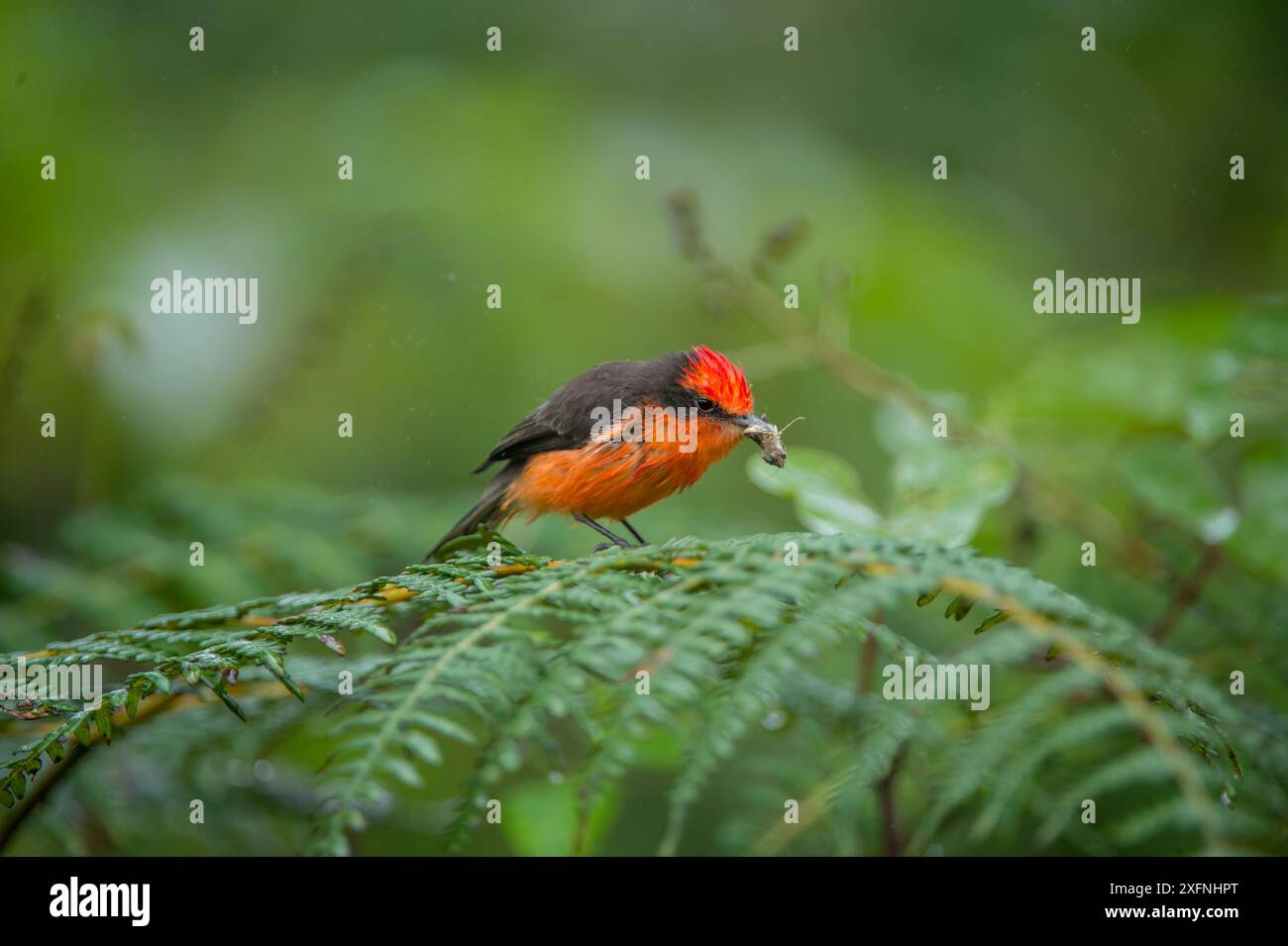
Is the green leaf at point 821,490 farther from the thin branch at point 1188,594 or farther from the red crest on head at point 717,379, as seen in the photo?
the thin branch at point 1188,594

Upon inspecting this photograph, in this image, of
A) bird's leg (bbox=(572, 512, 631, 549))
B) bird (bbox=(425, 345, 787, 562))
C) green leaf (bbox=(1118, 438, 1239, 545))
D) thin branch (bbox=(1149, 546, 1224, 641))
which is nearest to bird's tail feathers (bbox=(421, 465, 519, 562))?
bird (bbox=(425, 345, 787, 562))

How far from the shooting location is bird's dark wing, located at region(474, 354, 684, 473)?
3.66m

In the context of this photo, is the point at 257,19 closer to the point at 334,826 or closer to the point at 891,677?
the point at 891,677

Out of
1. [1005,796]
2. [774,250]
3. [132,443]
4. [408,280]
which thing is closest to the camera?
[1005,796]

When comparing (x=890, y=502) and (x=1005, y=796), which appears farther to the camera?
(x=890, y=502)

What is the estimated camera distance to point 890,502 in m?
3.23

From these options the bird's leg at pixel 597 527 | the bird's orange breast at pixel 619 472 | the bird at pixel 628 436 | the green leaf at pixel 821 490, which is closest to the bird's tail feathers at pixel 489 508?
the bird at pixel 628 436

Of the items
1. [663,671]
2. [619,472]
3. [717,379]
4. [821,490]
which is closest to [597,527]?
[619,472]

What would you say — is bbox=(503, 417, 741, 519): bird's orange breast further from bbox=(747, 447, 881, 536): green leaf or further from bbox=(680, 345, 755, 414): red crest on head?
bbox=(747, 447, 881, 536): green leaf

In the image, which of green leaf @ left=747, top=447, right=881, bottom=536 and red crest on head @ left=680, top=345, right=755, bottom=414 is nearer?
green leaf @ left=747, top=447, right=881, bottom=536

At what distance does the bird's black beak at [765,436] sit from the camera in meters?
3.24

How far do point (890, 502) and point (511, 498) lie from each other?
1345 millimetres
